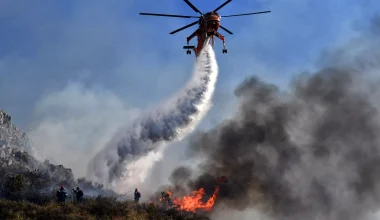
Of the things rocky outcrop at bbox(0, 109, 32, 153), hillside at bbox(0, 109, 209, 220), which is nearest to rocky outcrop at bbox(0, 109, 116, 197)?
hillside at bbox(0, 109, 209, 220)

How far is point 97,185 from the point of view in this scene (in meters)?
53.6

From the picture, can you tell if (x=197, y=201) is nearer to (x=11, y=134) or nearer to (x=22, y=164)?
(x=22, y=164)

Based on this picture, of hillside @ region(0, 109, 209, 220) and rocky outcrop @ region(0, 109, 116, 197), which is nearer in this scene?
hillside @ region(0, 109, 209, 220)

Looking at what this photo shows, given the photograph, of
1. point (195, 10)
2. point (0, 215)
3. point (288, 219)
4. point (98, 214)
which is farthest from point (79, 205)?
point (288, 219)

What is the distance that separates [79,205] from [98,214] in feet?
7.23

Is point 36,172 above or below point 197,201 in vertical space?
above

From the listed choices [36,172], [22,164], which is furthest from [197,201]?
[22,164]

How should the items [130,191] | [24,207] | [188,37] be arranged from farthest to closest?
[130,191], [188,37], [24,207]

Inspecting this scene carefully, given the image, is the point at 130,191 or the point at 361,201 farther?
the point at 361,201

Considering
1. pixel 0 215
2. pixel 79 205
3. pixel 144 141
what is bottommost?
pixel 0 215

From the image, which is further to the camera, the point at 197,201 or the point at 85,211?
the point at 197,201

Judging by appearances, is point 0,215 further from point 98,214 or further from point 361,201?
point 361,201

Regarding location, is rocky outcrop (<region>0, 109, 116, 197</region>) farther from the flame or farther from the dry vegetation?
the flame

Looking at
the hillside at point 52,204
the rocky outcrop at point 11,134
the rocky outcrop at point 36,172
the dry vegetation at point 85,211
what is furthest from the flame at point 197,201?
the rocky outcrop at point 11,134
